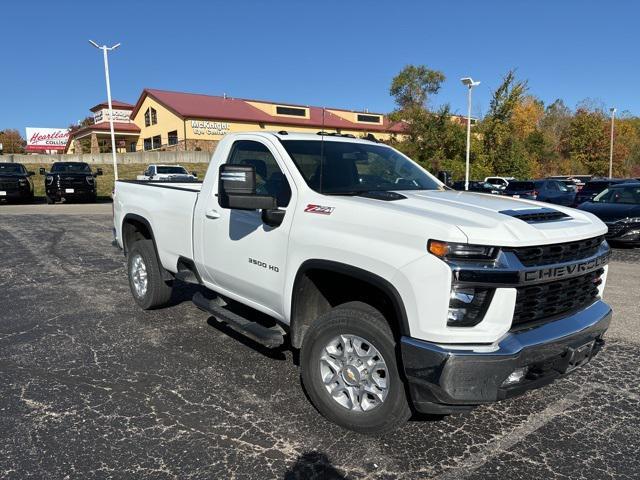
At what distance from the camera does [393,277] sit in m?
2.84

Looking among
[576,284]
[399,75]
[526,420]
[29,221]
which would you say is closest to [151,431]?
[526,420]

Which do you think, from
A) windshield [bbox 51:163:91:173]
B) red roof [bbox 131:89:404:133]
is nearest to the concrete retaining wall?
red roof [bbox 131:89:404:133]

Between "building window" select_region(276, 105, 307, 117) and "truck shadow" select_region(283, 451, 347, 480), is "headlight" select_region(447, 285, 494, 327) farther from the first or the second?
"building window" select_region(276, 105, 307, 117)

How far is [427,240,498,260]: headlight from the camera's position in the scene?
2.66 m

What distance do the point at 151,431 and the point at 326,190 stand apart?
197 centimetres

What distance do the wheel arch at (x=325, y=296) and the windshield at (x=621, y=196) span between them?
11.2 metres

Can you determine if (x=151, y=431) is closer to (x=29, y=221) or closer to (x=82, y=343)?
(x=82, y=343)

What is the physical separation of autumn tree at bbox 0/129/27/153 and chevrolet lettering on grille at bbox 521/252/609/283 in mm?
98383

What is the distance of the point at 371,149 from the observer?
455cm

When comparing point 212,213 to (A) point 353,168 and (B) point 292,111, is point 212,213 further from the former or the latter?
(B) point 292,111

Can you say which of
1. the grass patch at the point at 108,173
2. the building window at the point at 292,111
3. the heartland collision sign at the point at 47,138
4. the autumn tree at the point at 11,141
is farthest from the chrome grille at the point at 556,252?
the autumn tree at the point at 11,141

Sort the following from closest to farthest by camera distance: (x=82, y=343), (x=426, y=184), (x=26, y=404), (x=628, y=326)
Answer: (x=26, y=404) < (x=426, y=184) < (x=82, y=343) < (x=628, y=326)

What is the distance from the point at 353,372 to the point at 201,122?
43115 mm

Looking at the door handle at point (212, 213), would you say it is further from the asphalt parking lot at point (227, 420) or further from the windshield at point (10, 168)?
the windshield at point (10, 168)
